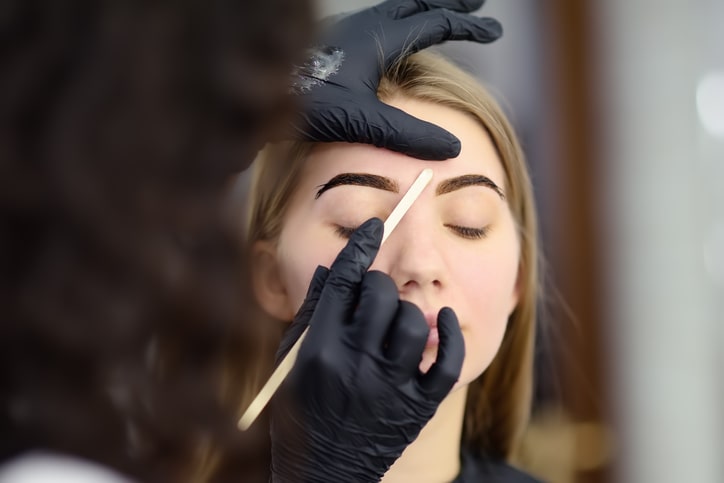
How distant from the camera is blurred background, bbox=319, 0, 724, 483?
1.97 meters

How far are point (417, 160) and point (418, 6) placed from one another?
249mm

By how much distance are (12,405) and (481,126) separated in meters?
0.67

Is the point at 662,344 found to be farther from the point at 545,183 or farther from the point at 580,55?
the point at 580,55

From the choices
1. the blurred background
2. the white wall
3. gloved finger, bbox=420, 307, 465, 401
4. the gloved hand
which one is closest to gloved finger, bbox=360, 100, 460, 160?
the gloved hand

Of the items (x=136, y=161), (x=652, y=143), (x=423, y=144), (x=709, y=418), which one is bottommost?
(x=709, y=418)

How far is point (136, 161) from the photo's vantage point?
0.62 m

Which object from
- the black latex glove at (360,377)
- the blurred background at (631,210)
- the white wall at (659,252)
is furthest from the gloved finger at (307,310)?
the white wall at (659,252)

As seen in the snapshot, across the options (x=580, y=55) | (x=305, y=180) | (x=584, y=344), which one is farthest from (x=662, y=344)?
(x=305, y=180)

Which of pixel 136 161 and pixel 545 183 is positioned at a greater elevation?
pixel 545 183

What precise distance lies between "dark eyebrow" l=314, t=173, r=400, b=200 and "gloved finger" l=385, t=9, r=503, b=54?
0.16 metres

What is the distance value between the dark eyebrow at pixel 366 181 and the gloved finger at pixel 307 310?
0.12 m

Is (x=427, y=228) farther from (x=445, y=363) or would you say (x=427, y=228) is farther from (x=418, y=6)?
(x=418, y=6)

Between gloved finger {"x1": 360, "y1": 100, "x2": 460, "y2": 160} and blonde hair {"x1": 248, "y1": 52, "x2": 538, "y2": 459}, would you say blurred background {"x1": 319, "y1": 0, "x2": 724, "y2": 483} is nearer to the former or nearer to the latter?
blonde hair {"x1": 248, "y1": 52, "x2": 538, "y2": 459}

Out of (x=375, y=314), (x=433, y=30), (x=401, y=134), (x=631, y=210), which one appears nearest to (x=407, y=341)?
(x=375, y=314)
